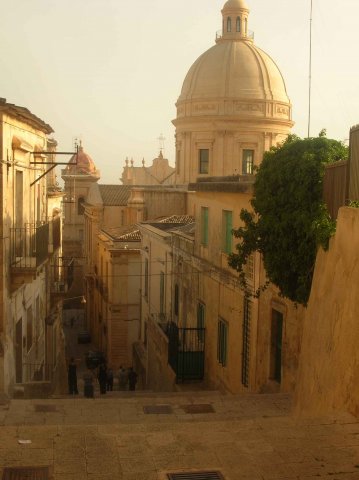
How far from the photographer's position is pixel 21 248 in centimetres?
1403

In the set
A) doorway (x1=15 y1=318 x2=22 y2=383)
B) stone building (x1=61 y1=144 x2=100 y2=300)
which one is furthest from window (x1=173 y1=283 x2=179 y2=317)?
stone building (x1=61 y1=144 x2=100 y2=300)

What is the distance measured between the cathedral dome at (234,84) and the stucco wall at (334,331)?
2750 cm

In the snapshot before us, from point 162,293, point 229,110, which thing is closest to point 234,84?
point 229,110

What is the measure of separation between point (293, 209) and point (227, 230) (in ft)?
18.4

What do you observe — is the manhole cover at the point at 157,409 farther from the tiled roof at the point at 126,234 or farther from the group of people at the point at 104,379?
the tiled roof at the point at 126,234

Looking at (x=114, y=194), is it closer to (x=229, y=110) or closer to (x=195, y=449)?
(x=229, y=110)

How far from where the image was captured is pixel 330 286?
811 centimetres

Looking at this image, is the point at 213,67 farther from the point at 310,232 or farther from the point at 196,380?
the point at 310,232

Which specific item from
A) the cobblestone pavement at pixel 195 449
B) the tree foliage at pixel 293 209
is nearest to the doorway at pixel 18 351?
the tree foliage at pixel 293 209

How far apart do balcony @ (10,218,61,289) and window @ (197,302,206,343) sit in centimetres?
476

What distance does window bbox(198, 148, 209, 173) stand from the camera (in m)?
35.8

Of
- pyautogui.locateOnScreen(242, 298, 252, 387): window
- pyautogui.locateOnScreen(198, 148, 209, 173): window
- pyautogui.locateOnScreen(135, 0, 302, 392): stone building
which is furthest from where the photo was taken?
pyautogui.locateOnScreen(198, 148, 209, 173): window

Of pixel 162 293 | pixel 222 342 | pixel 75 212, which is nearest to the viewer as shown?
pixel 222 342

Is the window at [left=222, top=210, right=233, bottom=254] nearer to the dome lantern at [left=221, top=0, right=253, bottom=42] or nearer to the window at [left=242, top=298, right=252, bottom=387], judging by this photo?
the window at [left=242, top=298, right=252, bottom=387]
